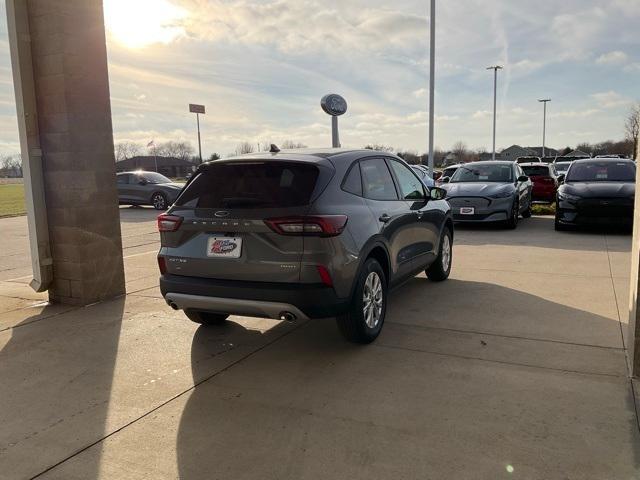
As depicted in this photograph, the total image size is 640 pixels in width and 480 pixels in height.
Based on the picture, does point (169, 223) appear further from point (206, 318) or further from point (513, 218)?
point (513, 218)

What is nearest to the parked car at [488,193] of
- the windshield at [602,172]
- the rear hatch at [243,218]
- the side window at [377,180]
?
the windshield at [602,172]

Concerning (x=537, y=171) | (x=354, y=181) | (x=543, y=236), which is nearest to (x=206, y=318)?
(x=354, y=181)

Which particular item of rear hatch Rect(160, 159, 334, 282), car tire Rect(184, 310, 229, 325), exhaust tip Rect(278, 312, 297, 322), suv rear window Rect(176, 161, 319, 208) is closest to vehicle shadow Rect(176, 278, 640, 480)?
car tire Rect(184, 310, 229, 325)

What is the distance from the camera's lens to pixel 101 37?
6.09m

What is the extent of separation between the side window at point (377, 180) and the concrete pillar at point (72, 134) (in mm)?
3236

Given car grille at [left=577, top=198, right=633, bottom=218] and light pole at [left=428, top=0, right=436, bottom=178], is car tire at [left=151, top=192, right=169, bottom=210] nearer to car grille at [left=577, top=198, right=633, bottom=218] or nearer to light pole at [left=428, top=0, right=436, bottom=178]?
light pole at [left=428, top=0, right=436, bottom=178]

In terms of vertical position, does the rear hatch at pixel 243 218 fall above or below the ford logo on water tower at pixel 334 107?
below

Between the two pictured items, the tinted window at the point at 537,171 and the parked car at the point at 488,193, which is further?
the tinted window at the point at 537,171

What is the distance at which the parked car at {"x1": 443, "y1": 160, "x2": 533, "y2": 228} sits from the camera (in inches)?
462

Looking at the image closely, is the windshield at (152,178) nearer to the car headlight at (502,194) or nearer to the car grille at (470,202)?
the car grille at (470,202)

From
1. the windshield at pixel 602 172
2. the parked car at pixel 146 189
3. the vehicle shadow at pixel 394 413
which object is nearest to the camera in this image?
the vehicle shadow at pixel 394 413

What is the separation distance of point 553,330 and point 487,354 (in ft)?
Answer: 3.17

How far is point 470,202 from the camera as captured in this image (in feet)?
39.1

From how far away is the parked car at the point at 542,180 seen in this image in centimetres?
1728
